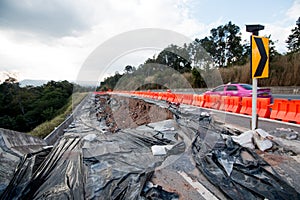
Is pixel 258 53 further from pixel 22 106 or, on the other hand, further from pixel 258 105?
pixel 22 106

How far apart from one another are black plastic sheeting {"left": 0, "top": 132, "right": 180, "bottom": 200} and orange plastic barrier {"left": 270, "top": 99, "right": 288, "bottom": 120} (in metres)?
4.75

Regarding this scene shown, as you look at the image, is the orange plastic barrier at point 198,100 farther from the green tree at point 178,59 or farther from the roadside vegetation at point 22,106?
the roadside vegetation at point 22,106

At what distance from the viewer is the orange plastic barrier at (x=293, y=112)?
16.5 feet

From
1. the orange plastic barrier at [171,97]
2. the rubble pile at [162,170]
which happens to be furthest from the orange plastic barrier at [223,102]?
the orange plastic barrier at [171,97]

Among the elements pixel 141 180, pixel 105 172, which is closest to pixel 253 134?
pixel 141 180

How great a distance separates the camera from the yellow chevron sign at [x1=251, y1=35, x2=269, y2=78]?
369 cm

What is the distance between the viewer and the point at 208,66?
105 feet

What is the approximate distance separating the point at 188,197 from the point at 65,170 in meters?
1.89

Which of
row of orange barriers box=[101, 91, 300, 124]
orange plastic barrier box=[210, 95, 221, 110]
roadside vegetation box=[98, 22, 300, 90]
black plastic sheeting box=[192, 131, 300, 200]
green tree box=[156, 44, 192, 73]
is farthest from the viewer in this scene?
green tree box=[156, 44, 192, 73]

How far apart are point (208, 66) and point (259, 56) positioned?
30.3 m

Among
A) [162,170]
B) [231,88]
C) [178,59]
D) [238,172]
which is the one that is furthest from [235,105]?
[178,59]

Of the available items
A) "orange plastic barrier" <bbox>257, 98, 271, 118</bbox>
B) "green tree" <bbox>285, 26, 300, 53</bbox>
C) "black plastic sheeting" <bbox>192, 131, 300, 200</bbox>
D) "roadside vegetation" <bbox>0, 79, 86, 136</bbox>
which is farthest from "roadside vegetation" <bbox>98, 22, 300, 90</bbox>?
"roadside vegetation" <bbox>0, 79, 86, 136</bbox>

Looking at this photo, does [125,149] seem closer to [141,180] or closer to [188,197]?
[141,180]

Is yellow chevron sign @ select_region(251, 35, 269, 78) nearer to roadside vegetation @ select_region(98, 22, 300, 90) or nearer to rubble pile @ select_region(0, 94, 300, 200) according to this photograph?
rubble pile @ select_region(0, 94, 300, 200)
